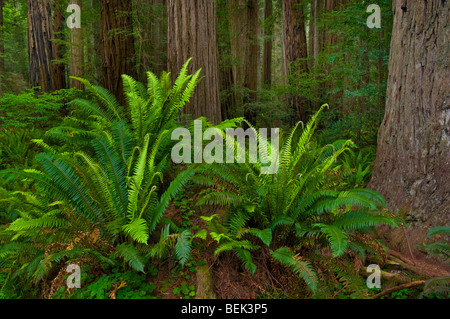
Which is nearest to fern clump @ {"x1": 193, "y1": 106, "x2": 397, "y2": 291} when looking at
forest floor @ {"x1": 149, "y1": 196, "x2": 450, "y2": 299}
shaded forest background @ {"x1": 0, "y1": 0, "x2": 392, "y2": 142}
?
forest floor @ {"x1": 149, "y1": 196, "x2": 450, "y2": 299}

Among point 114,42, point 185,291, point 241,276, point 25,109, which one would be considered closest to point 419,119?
point 241,276

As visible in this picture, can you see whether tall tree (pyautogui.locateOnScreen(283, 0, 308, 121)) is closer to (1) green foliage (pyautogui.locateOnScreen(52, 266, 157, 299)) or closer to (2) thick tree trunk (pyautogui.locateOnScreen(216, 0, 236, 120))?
(2) thick tree trunk (pyautogui.locateOnScreen(216, 0, 236, 120))

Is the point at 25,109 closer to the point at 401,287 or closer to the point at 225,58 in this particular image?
the point at 225,58

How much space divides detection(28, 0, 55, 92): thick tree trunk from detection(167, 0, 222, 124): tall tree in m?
4.29

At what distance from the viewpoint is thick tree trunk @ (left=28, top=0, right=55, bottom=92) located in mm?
7094

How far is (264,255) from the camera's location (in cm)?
250

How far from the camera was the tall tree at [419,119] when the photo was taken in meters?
2.79

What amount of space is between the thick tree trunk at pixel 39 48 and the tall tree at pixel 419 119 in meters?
7.30

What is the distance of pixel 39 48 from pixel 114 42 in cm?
293

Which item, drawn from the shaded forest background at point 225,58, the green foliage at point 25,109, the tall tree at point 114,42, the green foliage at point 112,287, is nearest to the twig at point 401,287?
the green foliage at point 112,287

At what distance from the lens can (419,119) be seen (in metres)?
2.96

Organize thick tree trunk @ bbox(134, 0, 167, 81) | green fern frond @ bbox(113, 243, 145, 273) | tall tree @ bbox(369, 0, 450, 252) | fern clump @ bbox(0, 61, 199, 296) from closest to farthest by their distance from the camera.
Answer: green fern frond @ bbox(113, 243, 145, 273) → fern clump @ bbox(0, 61, 199, 296) → tall tree @ bbox(369, 0, 450, 252) → thick tree trunk @ bbox(134, 0, 167, 81)

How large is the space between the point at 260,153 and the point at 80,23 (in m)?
7.34

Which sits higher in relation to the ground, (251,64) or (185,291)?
(251,64)
